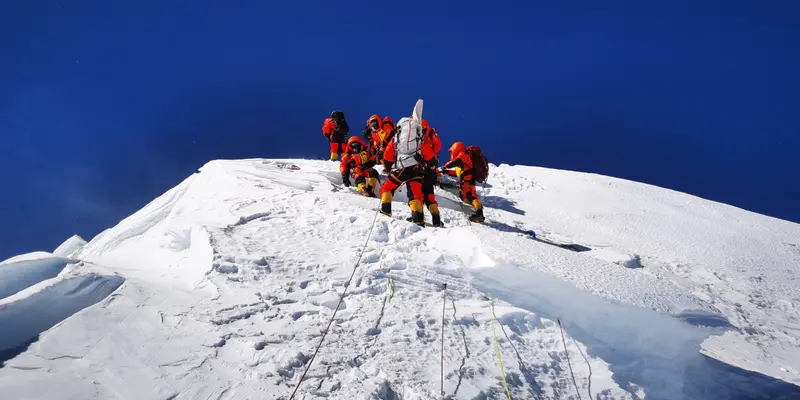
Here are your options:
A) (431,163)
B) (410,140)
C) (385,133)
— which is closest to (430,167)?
(431,163)

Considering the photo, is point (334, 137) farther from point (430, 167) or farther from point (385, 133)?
point (430, 167)

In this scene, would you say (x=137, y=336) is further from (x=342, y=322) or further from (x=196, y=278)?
(x=342, y=322)

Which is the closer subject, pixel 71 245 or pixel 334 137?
pixel 71 245

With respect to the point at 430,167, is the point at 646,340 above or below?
below

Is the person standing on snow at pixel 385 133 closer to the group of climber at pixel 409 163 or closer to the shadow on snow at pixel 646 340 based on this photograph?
the group of climber at pixel 409 163

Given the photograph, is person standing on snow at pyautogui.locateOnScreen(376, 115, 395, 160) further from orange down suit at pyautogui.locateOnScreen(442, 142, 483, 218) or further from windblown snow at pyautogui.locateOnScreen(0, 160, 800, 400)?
windblown snow at pyautogui.locateOnScreen(0, 160, 800, 400)

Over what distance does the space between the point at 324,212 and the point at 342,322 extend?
2859 millimetres

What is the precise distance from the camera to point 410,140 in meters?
7.49

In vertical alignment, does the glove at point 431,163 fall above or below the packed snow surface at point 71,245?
above

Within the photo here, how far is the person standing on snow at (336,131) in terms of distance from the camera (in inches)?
500

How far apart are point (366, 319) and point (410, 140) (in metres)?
4.36

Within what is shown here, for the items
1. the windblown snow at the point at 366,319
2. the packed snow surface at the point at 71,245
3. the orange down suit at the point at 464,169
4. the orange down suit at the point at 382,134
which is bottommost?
the packed snow surface at the point at 71,245

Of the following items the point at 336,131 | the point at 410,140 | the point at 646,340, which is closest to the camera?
the point at 646,340

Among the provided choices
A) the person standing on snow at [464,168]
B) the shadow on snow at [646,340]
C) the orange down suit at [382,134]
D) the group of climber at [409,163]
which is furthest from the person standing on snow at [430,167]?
the shadow on snow at [646,340]
